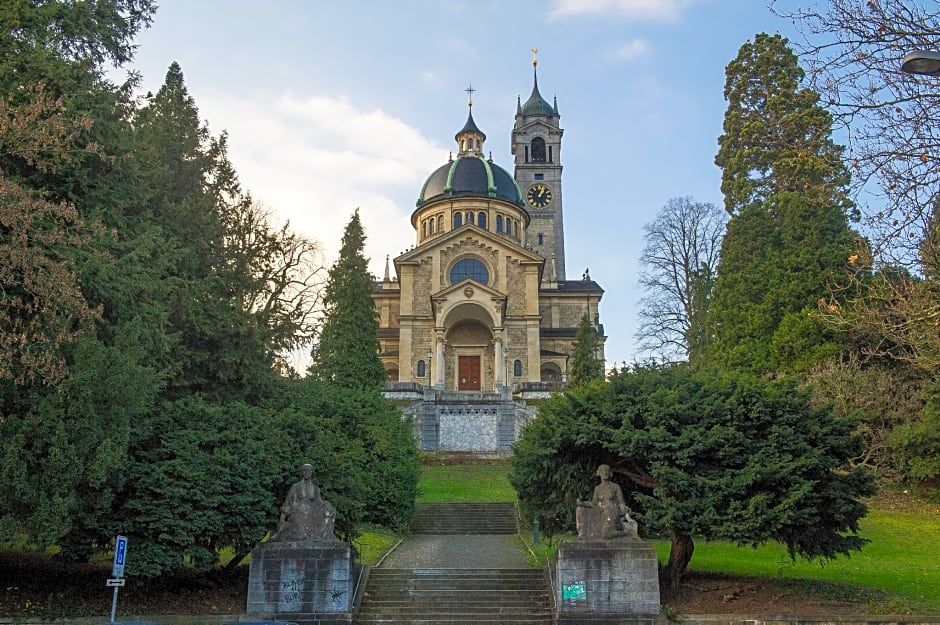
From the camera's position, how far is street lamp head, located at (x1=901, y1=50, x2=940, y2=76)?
6746mm

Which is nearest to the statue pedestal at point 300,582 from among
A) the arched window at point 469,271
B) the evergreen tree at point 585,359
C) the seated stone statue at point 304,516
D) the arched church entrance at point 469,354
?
the seated stone statue at point 304,516

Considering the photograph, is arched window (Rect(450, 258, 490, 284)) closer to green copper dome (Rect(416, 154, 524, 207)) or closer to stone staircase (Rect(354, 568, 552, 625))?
green copper dome (Rect(416, 154, 524, 207))

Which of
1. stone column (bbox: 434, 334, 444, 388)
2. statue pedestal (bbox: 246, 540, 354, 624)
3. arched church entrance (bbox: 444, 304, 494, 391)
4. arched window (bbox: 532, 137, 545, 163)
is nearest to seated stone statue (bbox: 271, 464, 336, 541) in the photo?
statue pedestal (bbox: 246, 540, 354, 624)

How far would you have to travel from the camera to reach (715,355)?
29359mm

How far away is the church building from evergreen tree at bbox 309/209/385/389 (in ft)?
7.99

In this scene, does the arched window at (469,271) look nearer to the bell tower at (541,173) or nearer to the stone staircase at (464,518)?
the bell tower at (541,173)

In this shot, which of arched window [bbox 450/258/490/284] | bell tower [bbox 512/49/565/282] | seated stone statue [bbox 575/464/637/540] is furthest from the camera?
bell tower [bbox 512/49/565/282]

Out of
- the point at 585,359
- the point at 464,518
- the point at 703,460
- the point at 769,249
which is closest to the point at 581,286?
the point at 585,359

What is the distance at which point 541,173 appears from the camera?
217 ft

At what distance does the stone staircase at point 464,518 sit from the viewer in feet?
75.7

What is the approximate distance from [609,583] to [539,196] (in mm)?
53651

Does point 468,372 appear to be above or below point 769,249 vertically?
below

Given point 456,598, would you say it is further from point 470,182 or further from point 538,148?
point 538,148

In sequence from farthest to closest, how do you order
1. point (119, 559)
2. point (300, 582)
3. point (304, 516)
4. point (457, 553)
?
point (457, 553) → point (304, 516) → point (300, 582) → point (119, 559)
